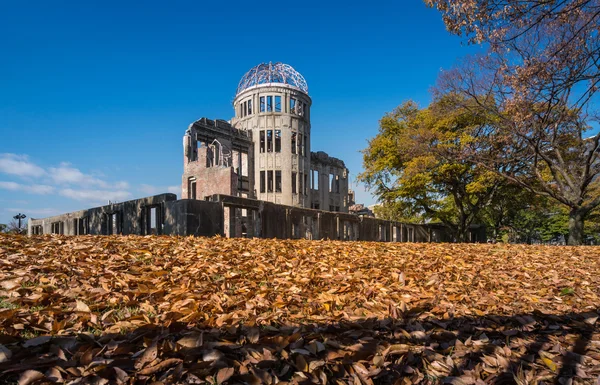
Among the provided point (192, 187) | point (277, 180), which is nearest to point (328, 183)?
point (277, 180)

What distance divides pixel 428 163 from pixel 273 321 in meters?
18.3

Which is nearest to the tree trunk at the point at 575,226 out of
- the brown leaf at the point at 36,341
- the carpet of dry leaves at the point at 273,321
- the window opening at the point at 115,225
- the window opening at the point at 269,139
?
the carpet of dry leaves at the point at 273,321

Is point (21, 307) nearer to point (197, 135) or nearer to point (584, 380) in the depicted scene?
point (584, 380)

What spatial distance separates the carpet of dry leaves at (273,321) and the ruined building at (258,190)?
4.03 m

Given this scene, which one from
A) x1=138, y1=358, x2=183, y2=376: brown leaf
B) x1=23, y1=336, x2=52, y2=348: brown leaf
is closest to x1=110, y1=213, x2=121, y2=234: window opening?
x1=23, y1=336, x2=52, y2=348: brown leaf

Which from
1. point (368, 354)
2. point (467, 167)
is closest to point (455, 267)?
point (368, 354)

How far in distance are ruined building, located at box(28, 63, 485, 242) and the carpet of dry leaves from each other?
403cm

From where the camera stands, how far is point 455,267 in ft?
20.8

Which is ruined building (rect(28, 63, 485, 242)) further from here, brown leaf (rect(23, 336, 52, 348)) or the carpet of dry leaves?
brown leaf (rect(23, 336, 52, 348))

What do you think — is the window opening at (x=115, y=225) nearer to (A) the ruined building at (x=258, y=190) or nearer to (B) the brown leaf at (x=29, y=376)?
(A) the ruined building at (x=258, y=190)

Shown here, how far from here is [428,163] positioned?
65.1ft

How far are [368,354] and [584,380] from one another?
165cm

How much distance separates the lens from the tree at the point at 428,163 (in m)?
20.2

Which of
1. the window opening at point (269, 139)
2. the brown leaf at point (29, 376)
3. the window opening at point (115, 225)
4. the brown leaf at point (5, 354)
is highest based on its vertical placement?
the window opening at point (269, 139)
